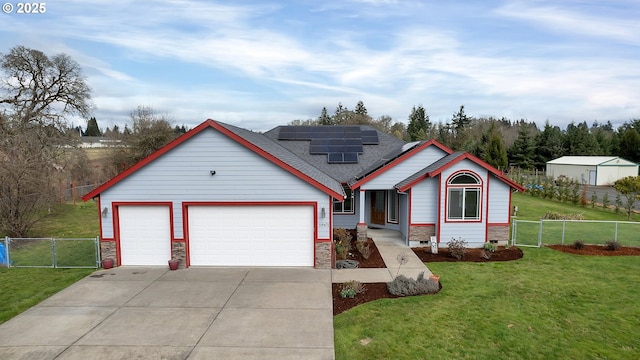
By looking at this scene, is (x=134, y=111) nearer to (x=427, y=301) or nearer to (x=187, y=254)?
(x=187, y=254)

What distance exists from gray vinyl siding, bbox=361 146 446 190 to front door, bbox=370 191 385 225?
2.30 meters

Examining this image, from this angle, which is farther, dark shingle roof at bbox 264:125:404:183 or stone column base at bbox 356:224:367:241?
dark shingle roof at bbox 264:125:404:183

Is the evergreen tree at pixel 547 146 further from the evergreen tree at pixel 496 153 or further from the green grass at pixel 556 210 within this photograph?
the green grass at pixel 556 210

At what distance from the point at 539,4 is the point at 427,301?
42.7ft

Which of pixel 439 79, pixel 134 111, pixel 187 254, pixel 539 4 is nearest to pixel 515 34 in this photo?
pixel 539 4

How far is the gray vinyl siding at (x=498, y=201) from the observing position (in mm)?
14984

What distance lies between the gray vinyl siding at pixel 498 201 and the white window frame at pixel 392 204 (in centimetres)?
436

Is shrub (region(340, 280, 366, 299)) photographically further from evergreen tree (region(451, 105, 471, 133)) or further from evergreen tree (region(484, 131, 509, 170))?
evergreen tree (region(451, 105, 471, 133))

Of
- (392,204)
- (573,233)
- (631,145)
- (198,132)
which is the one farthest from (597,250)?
(631,145)

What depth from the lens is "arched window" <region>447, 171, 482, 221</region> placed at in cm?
1472

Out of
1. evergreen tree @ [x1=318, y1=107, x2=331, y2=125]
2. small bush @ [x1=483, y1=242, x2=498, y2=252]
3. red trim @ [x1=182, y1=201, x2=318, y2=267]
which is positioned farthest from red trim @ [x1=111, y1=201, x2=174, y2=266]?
evergreen tree @ [x1=318, y1=107, x2=331, y2=125]

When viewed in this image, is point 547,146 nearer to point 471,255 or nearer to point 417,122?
point 417,122

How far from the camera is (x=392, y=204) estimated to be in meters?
18.6

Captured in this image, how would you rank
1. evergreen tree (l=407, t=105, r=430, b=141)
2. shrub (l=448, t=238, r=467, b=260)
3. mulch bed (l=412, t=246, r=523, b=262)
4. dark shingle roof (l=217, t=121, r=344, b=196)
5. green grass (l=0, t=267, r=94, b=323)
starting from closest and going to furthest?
green grass (l=0, t=267, r=94, b=323) < dark shingle roof (l=217, t=121, r=344, b=196) < mulch bed (l=412, t=246, r=523, b=262) < shrub (l=448, t=238, r=467, b=260) < evergreen tree (l=407, t=105, r=430, b=141)
